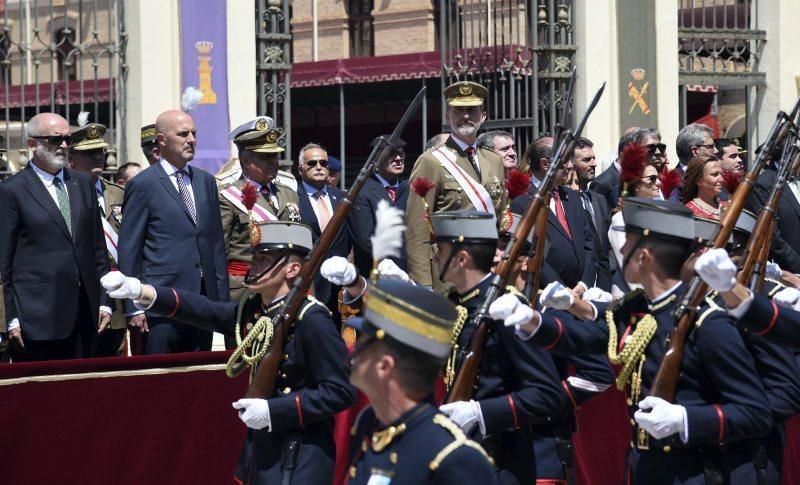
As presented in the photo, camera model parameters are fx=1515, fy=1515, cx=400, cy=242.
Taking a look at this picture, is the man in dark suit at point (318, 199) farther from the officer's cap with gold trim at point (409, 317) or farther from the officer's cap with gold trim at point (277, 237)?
the officer's cap with gold trim at point (409, 317)

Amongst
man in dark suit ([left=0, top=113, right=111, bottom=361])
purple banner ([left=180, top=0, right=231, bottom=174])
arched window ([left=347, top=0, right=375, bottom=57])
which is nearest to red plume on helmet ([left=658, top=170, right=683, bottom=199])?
man in dark suit ([left=0, top=113, right=111, bottom=361])

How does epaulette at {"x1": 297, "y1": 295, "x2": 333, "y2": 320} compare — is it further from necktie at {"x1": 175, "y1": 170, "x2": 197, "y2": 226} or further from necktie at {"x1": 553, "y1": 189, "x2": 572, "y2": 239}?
necktie at {"x1": 553, "y1": 189, "x2": 572, "y2": 239}

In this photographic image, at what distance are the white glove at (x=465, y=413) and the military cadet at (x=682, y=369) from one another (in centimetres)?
30

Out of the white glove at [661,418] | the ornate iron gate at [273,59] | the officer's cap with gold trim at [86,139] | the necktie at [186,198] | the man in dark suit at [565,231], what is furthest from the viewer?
the ornate iron gate at [273,59]

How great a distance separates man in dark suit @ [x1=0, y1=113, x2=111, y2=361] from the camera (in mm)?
8023

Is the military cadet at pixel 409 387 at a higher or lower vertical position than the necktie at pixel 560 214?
lower

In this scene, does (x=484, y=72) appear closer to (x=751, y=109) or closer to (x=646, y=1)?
(x=646, y=1)

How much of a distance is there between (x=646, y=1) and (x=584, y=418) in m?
7.00

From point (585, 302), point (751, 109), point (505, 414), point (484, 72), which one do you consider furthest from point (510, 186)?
point (751, 109)

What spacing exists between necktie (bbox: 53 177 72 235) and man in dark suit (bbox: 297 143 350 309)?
5.16 feet

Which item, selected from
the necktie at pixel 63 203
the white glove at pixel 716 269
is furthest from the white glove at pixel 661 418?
the necktie at pixel 63 203

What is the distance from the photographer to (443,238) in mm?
5441

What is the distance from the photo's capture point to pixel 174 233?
8.30m

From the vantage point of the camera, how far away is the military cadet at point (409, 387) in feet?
12.1
